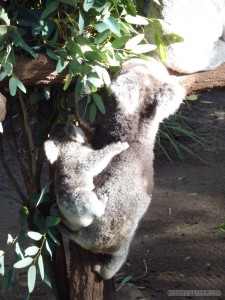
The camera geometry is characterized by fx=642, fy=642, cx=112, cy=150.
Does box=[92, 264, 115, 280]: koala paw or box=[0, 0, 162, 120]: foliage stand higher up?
box=[0, 0, 162, 120]: foliage

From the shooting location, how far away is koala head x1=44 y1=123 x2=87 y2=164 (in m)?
1.73

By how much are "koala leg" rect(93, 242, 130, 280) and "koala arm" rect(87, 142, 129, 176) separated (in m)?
0.30

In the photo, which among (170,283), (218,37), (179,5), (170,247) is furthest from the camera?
(170,247)

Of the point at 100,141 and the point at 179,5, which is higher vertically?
the point at 179,5

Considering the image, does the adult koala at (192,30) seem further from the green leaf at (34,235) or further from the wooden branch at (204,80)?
the green leaf at (34,235)

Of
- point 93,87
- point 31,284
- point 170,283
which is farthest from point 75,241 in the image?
point 170,283

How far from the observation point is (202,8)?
2049mm

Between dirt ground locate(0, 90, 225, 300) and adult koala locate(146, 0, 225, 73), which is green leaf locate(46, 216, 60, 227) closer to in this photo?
adult koala locate(146, 0, 225, 73)

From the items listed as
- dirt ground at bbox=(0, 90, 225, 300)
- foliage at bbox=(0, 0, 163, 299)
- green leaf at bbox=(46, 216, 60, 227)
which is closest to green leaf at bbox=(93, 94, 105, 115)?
foliage at bbox=(0, 0, 163, 299)

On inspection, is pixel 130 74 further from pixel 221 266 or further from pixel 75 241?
pixel 221 266

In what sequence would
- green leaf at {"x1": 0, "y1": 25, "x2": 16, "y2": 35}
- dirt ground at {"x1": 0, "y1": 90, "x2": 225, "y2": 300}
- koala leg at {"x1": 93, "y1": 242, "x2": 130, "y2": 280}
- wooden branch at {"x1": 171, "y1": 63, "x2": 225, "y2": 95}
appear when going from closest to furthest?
1. green leaf at {"x1": 0, "y1": 25, "x2": 16, "y2": 35}
2. koala leg at {"x1": 93, "y1": 242, "x2": 130, "y2": 280}
3. wooden branch at {"x1": 171, "y1": 63, "x2": 225, "y2": 95}
4. dirt ground at {"x1": 0, "y1": 90, "x2": 225, "y2": 300}

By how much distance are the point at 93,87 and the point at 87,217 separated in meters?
0.34

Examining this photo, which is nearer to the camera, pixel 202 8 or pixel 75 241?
pixel 75 241

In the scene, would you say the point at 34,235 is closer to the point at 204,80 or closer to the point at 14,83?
the point at 14,83
